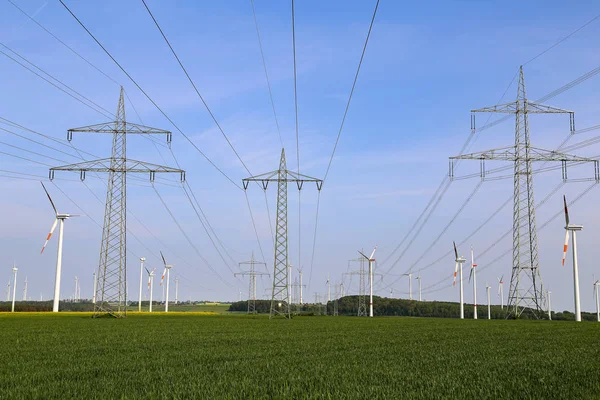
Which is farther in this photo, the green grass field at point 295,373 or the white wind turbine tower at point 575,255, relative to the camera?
the white wind turbine tower at point 575,255

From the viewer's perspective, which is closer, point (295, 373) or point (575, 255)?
point (295, 373)

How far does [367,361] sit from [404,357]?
203 centimetres

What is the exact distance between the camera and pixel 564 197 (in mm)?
86812

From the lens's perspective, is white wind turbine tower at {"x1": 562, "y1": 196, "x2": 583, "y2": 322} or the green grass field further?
white wind turbine tower at {"x1": 562, "y1": 196, "x2": 583, "y2": 322}

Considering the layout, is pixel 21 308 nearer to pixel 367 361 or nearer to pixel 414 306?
pixel 367 361

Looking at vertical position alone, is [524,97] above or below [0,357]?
above

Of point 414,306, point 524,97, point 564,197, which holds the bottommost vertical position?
point 414,306

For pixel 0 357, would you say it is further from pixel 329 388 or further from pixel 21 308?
pixel 21 308

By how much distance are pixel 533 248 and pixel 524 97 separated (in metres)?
15.1

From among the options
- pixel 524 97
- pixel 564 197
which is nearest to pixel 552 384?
pixel 524 97

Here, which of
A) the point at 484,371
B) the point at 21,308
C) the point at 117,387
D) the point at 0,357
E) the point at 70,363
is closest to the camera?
the point at 117,387

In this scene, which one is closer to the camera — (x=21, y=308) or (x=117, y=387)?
(x=117, y=387)

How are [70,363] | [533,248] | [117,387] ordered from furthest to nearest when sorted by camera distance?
[533,248]
[70,363]
[117,387]

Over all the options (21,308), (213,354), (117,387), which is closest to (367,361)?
(213,354)
